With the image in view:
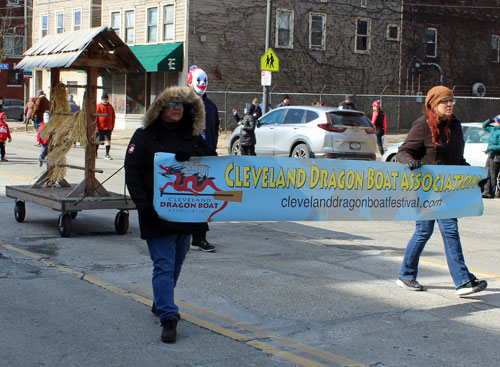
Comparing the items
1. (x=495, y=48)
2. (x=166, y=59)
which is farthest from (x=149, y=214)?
(x=495, y=48)

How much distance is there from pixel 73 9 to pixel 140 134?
3809 centimetres

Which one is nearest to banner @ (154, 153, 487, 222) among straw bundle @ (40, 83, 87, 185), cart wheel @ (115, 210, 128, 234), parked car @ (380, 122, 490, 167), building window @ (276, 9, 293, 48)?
cart wheel @ (115, 210, 128, 234)

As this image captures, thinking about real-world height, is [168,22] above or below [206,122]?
above

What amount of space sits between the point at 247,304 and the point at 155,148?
5.55 ft

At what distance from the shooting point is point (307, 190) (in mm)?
6770

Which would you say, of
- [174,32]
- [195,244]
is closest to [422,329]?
[195,244]

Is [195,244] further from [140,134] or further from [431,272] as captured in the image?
[140,134]

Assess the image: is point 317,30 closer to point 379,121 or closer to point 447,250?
point 379,121

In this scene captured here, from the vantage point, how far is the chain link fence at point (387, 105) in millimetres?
33656

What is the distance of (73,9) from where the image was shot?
41344mm

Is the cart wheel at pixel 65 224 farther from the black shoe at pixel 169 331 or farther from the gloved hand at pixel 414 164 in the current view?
the gloved hand at pixel 414 164

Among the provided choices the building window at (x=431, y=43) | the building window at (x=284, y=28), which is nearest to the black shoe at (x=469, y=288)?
the building window at (x=284, y=28)

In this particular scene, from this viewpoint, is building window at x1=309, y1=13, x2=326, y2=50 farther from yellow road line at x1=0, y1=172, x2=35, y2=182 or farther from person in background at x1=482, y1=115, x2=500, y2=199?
yellow road line at x1=0, y1=172, x2=35, y2=182

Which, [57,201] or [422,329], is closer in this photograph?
[422,329]
